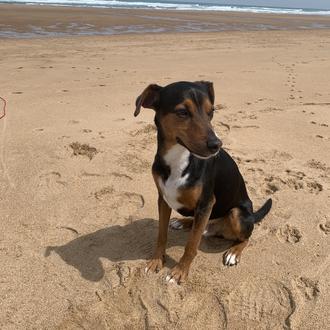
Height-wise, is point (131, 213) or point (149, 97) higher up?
point (149, 97)

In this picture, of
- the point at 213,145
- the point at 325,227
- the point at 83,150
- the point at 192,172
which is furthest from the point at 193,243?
the point at 83,150

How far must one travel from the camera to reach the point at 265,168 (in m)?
5.44

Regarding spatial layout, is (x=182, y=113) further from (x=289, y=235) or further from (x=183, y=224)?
(x=289, y=235)

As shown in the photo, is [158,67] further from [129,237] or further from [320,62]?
[129,237]

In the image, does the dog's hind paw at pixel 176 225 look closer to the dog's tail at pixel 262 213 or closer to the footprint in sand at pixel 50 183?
the dog's tail at pixel 262 213

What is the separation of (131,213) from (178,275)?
114cm

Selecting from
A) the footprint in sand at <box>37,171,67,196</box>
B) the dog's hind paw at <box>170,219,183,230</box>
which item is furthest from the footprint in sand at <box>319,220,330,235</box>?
the footprint in sand at <box>37,171,67,196</box>

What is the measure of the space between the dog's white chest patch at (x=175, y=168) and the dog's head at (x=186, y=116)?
101mm

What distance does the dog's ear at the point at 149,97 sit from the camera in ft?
10.8

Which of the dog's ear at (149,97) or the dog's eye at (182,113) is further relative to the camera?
the dog's ear at (149,97)

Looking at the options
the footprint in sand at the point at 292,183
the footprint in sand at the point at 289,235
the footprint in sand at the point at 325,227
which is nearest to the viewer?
the footprint in sand at the point at 289,235

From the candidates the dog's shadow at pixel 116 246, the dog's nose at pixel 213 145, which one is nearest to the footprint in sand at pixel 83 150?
the dog's shadow at pixel 116 246

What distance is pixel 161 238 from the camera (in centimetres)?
381

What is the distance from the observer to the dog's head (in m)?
3.01
